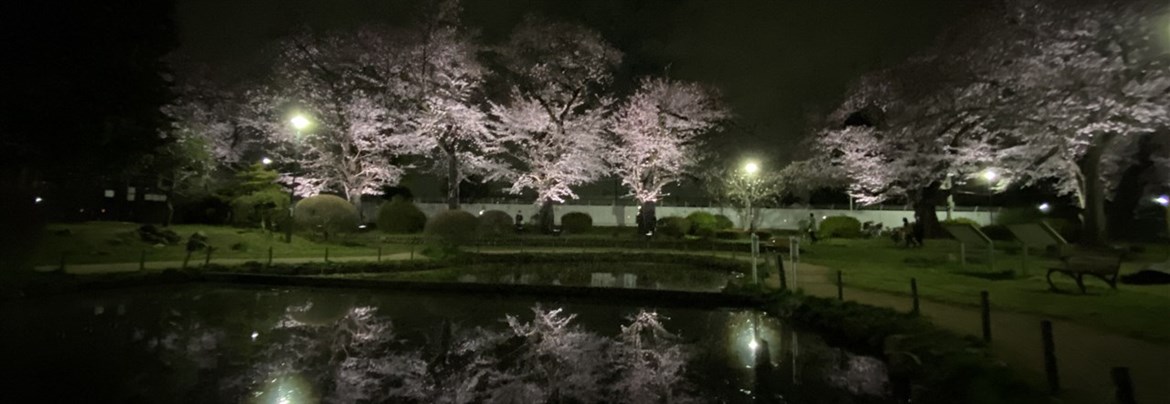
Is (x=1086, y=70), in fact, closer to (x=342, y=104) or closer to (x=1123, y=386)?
(x=1123, y=386)

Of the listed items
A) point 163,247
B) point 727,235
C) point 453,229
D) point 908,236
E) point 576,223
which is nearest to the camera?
point 163,247

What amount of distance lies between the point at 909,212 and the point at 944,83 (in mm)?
21490

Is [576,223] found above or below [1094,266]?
above

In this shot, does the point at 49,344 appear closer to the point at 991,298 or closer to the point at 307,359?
the point at 307,359

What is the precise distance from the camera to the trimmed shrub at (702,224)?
108 feet

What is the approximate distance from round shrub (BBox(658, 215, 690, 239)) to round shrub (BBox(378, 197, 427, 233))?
40.5 ft

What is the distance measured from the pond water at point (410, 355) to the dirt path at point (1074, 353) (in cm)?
161

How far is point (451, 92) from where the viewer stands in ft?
108

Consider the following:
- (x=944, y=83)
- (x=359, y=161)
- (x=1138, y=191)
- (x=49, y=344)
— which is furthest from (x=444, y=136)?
(x=1138, y=191)

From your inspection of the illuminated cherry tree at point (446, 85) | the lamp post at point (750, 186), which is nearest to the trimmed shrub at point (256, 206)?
the illuminated cherry tree at point (446, 85)

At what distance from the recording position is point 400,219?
110 ft

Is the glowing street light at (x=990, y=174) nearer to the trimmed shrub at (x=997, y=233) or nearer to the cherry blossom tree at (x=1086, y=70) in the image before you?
the trimmed shrub at (x=997, y=233)

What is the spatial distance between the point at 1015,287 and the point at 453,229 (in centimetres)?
1981

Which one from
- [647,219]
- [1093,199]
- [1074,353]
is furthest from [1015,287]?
[647,219]
